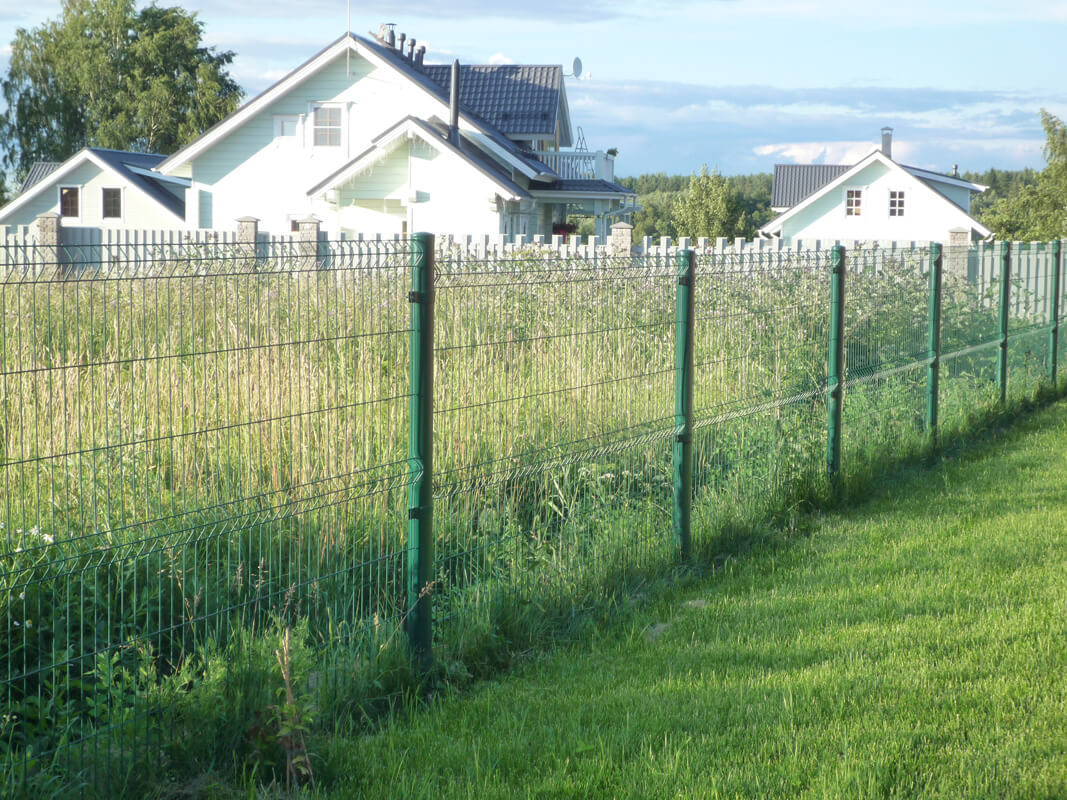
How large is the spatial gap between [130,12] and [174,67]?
345cm

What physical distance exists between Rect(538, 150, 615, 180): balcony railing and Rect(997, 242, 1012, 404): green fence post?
97.4 ft

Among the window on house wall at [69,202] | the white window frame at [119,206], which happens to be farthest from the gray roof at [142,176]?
the window on house wall at [69,202]

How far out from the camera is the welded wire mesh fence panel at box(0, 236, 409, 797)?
3.56m

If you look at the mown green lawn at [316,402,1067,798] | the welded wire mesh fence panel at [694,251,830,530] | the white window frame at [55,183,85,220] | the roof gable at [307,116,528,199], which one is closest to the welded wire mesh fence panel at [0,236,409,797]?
the mown green lawn at [316,402,1067,798]

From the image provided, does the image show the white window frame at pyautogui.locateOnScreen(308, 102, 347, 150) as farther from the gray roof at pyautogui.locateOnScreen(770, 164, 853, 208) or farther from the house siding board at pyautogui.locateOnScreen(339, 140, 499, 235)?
the gray roof at pyautogui.locateOnScreen(770, 164, 853, 208)

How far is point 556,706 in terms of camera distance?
4199mm

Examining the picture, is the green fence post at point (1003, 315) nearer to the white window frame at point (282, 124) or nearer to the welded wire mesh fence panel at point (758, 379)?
the welded wire mesh fence panel at point (758, 379)

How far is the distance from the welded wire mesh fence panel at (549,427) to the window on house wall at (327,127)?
103 ft

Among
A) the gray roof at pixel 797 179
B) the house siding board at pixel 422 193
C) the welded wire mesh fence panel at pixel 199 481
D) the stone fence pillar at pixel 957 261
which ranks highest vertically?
the gray roof at pixel 797 179

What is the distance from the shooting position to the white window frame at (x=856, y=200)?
54750mm

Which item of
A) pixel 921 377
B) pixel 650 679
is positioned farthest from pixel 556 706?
pixel 921 377

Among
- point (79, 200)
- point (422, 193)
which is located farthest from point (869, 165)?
point (79, 200)

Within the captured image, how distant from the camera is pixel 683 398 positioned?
612 centimetres

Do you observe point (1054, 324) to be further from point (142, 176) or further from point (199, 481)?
point (142, 176)
